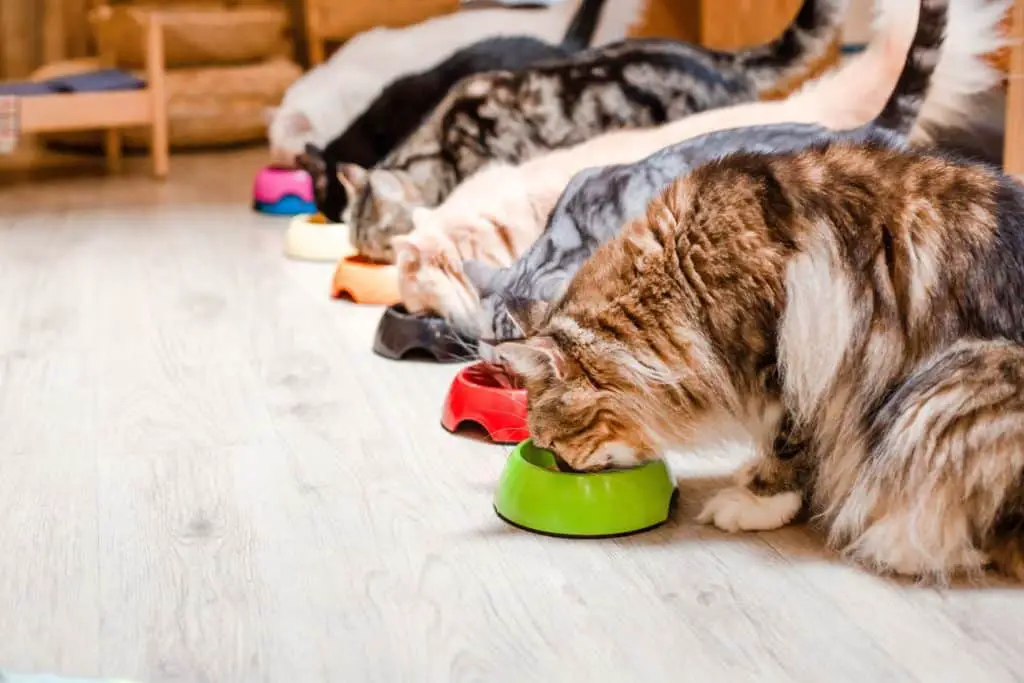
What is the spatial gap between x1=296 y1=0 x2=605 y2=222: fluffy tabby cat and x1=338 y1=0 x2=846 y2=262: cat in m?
0.50

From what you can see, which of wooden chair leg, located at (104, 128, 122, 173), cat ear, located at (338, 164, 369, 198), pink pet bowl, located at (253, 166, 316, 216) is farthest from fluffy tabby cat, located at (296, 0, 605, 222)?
wooden chair leg, located at (104, 128, 122, 173)

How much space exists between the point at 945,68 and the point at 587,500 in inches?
63.3

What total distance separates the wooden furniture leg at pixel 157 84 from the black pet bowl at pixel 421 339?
2928 mm

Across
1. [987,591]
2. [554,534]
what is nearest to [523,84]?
[554,534]

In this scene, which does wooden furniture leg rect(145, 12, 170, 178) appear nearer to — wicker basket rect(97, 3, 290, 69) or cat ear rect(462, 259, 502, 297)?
wicker basket rect(97, 3, 290, 69)

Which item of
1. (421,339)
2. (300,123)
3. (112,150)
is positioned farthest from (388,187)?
(112,150)

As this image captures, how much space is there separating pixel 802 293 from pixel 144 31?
469cm

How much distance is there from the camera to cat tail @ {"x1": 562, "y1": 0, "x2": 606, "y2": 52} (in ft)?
16.2

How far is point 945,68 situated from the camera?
121 inches

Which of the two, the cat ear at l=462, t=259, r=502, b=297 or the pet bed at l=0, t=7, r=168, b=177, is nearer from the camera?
the cat ear at l=462, t=259, r=502, b=297

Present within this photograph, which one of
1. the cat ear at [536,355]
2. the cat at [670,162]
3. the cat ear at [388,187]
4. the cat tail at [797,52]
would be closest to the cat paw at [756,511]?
the cat ear at [536,355]

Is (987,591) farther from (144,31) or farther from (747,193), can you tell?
(144,31)

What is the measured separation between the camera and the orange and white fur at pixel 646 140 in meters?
3.08

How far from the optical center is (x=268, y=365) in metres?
3.19
